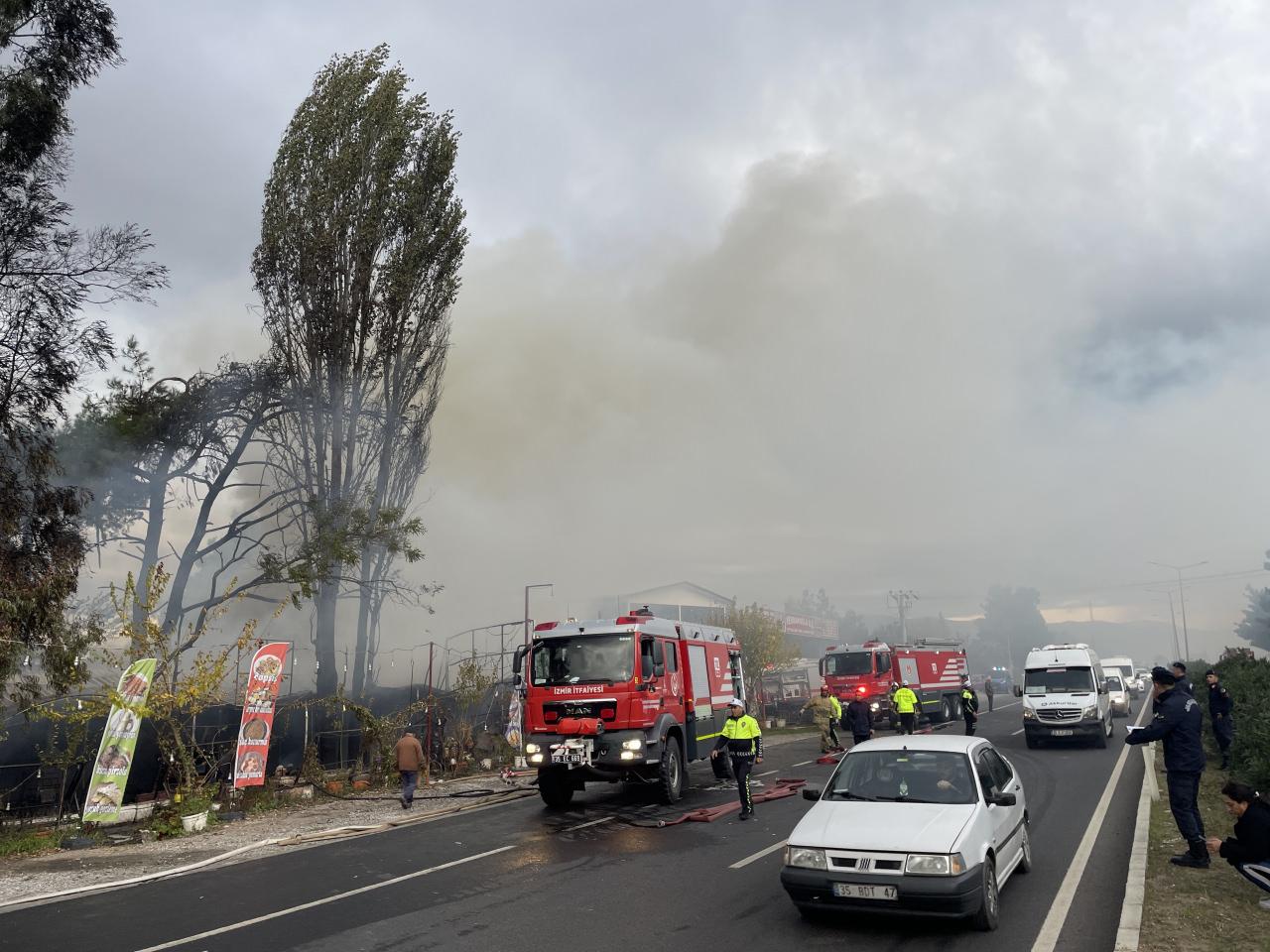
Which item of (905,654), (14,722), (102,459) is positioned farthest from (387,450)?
(905,654)

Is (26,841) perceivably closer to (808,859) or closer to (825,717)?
(808,859)


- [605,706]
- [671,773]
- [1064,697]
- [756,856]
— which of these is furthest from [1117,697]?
[756,856]

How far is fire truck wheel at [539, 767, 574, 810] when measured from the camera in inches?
569

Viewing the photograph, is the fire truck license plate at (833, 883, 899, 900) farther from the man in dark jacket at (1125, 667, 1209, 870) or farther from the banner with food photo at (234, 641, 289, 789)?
the banner with food photo at (234, 641, 289, 789)

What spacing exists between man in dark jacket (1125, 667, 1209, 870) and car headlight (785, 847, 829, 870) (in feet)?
12.9

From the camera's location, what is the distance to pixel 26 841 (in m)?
13.0

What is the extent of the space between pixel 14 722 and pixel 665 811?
12158mm

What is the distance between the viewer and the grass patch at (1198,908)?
6.17 m

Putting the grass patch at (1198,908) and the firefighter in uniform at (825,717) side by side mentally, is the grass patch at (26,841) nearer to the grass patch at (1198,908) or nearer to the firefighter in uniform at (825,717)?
the grass patch at (1198,908)

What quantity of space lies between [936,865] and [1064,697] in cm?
1684

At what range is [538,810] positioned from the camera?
48.3 feet

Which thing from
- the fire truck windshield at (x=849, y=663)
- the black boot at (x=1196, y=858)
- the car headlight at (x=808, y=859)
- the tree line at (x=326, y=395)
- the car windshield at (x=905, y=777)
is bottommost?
the black boot at (x=1196, y=858)

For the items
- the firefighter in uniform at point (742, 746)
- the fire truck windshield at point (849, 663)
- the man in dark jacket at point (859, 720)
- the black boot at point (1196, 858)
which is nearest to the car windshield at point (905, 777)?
the black boot at point (1196, 858)

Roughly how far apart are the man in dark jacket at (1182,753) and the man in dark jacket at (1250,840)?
46.6 inches
